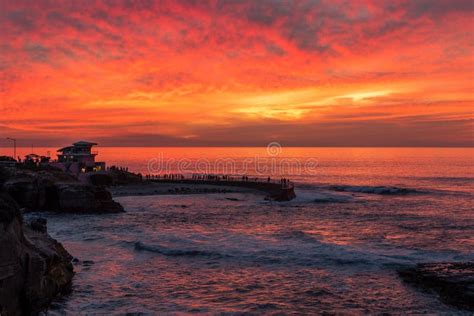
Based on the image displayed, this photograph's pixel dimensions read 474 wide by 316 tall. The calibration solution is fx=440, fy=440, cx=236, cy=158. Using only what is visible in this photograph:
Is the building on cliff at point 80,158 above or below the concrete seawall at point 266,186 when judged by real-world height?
above

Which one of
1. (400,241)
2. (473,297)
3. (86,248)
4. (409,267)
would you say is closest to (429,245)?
(400,241)

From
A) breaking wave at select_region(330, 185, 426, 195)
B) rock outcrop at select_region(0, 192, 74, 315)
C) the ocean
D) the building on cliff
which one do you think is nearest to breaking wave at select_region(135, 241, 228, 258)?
the ocean

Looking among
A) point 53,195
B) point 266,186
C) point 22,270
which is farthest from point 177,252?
point 266,186

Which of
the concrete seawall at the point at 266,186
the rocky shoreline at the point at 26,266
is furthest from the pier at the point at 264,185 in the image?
the rocky shoreline at the point at 26,266

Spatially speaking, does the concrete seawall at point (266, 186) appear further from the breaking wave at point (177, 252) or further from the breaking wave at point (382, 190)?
the breaking wave at point (177, 252)

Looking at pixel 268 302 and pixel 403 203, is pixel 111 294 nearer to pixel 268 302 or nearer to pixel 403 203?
pixel 268 302

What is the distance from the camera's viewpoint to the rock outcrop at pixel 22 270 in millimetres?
15355

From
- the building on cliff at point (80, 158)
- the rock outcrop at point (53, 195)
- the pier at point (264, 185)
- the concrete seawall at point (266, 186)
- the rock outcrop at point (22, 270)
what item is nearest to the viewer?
the rock outcrop at point (22, 270)

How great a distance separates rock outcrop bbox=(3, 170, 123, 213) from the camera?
162 feet

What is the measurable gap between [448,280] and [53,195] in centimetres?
4289

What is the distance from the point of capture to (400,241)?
118ft

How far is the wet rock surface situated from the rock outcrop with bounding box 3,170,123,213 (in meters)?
35.9

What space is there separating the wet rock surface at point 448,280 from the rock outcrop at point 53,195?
35.9 m

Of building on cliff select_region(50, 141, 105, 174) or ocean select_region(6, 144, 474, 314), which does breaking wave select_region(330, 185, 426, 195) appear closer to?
ocean select_region(6, 144, 474, 314)
